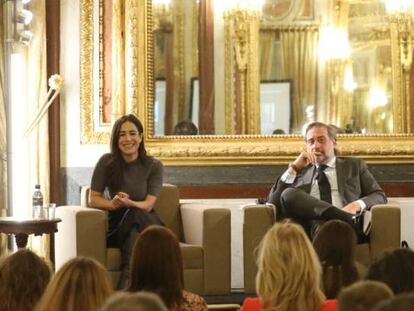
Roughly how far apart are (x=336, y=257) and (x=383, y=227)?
2028 mm

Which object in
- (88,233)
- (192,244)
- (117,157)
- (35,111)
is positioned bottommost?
(192,244)

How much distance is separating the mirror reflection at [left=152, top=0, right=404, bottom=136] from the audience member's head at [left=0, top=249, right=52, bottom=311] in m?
3.99

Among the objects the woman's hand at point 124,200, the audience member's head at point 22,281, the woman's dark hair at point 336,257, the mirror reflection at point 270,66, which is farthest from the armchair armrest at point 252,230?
the audience member's head at point 22,281

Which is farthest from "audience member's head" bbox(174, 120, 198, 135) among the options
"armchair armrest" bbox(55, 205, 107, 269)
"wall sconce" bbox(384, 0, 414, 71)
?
"wall sconce" bbox(384, 0, 414, 71)

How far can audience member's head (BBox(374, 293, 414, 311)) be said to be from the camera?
178cm

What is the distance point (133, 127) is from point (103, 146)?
105 cm

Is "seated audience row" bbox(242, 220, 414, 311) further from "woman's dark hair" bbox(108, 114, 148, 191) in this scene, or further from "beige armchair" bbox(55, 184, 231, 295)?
"woman's dark hair" bbox(108, 114, 148, 191)

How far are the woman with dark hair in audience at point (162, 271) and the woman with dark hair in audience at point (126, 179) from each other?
7.86ft

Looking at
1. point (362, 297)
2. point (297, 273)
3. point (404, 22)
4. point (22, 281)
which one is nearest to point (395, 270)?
point (297, 273)

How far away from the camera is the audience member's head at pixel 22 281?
9.16 ft

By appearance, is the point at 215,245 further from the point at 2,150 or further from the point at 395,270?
the point at 395,270

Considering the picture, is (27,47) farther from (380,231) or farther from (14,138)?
(380,231)

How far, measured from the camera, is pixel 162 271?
315 centimetres

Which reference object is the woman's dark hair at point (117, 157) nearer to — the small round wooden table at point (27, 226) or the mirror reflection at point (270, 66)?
the small round wooden table at point (27, 226)
